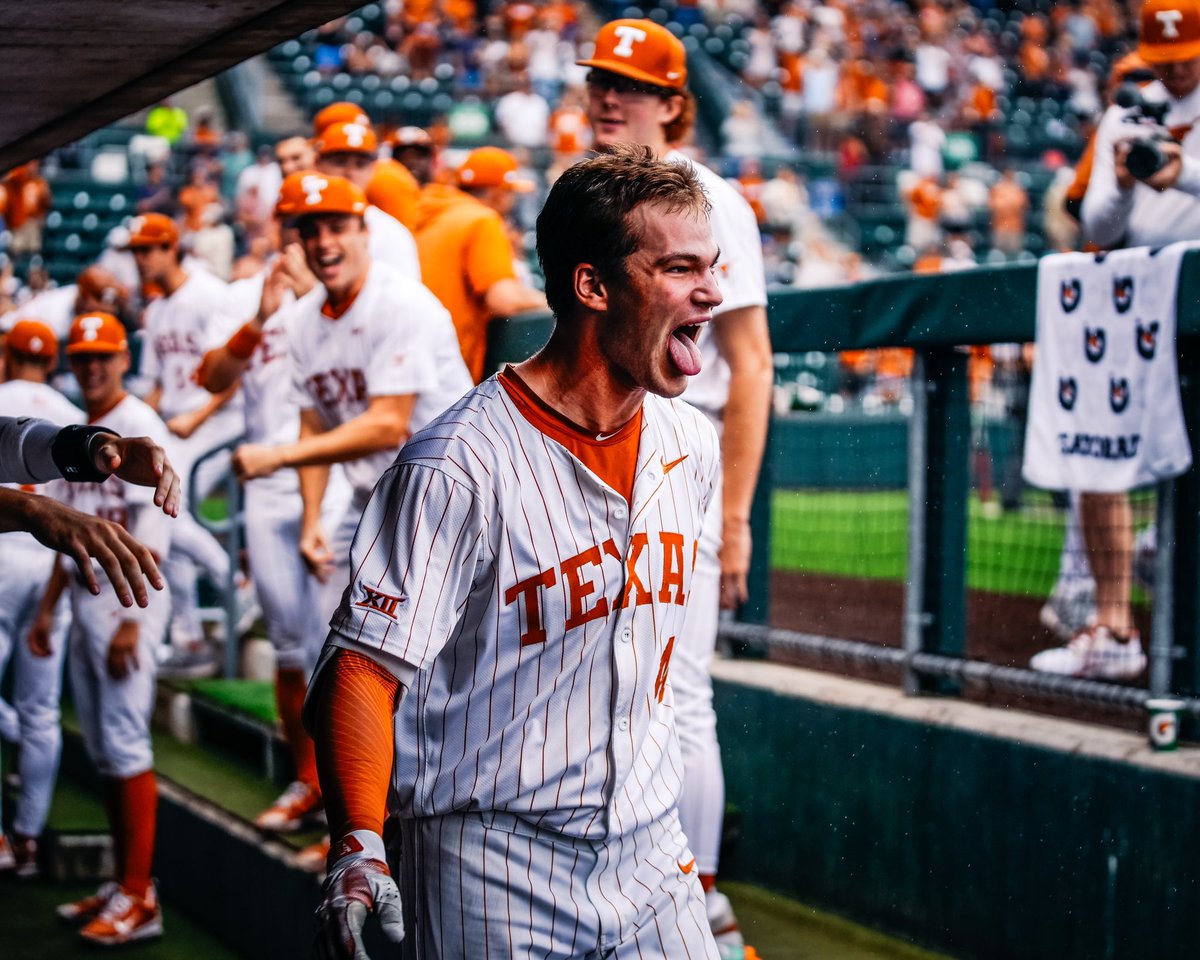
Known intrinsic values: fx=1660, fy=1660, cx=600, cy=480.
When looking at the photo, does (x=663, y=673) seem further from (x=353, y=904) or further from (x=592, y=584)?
(x=353, y=904)

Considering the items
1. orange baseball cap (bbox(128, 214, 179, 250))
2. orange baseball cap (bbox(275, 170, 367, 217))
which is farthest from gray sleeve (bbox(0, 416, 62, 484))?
orange baseball cap (bbox(128, 214, 179, 250))

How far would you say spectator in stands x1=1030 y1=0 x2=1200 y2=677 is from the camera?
4242 mm

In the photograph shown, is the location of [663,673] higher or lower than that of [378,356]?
lower

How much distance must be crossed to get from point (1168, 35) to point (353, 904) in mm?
3866

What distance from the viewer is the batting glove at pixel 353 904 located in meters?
1.80

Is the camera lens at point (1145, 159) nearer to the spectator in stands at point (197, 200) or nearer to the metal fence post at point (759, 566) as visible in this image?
the metal fence post at point (759, 566)

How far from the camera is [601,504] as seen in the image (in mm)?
2324

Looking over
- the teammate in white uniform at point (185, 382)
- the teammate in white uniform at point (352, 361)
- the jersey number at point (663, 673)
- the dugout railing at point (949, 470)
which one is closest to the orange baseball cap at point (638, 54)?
the dugout railing at point (949, 470)

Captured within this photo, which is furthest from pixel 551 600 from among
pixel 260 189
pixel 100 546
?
pixel 260 189

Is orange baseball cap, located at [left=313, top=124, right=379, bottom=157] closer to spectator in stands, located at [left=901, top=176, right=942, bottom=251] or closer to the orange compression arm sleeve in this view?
the orange compression arm sleeve

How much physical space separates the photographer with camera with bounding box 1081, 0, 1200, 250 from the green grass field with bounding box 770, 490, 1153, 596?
84cm

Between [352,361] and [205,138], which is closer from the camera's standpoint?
[352,361]

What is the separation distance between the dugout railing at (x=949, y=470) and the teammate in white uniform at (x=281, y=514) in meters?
0.81

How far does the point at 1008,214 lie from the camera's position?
62.6 ft
